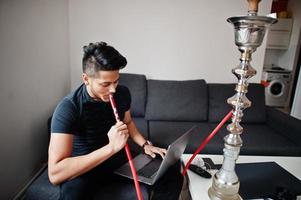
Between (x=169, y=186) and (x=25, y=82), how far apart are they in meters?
1.23

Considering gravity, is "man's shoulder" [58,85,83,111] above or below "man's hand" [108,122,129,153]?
above

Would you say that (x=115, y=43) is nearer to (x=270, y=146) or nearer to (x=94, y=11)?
(x=94, y=11)

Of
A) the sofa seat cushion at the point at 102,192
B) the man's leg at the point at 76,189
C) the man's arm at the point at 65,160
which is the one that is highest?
the man's arm at the point at 65,160

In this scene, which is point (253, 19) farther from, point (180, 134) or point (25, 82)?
point (25, 82)

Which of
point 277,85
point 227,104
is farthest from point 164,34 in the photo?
point 277,85

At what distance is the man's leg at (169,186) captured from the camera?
1.17 m

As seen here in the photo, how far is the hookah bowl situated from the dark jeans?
24 cm

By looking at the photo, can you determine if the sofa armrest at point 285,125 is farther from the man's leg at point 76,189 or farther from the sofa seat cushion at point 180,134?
the man's leg at point 76,189

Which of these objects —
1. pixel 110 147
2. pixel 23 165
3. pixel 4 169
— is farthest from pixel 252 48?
pixel 23 165

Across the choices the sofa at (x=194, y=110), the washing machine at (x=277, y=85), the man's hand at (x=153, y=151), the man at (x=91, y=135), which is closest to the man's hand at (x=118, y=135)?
the man at (x=91, y=135)

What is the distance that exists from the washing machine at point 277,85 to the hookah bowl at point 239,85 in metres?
3.83

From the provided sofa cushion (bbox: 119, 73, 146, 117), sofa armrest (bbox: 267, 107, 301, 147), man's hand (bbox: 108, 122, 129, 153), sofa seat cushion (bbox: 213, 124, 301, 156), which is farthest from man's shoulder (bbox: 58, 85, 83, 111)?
sofa armrest (bbox: 267, 107, 301, 147)

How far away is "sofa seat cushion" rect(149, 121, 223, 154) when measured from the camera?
1.87 metres

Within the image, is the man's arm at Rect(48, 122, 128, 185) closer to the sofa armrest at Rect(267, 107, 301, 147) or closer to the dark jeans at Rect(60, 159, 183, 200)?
the dark jeans at Rect(60, 159, 183, 200)
